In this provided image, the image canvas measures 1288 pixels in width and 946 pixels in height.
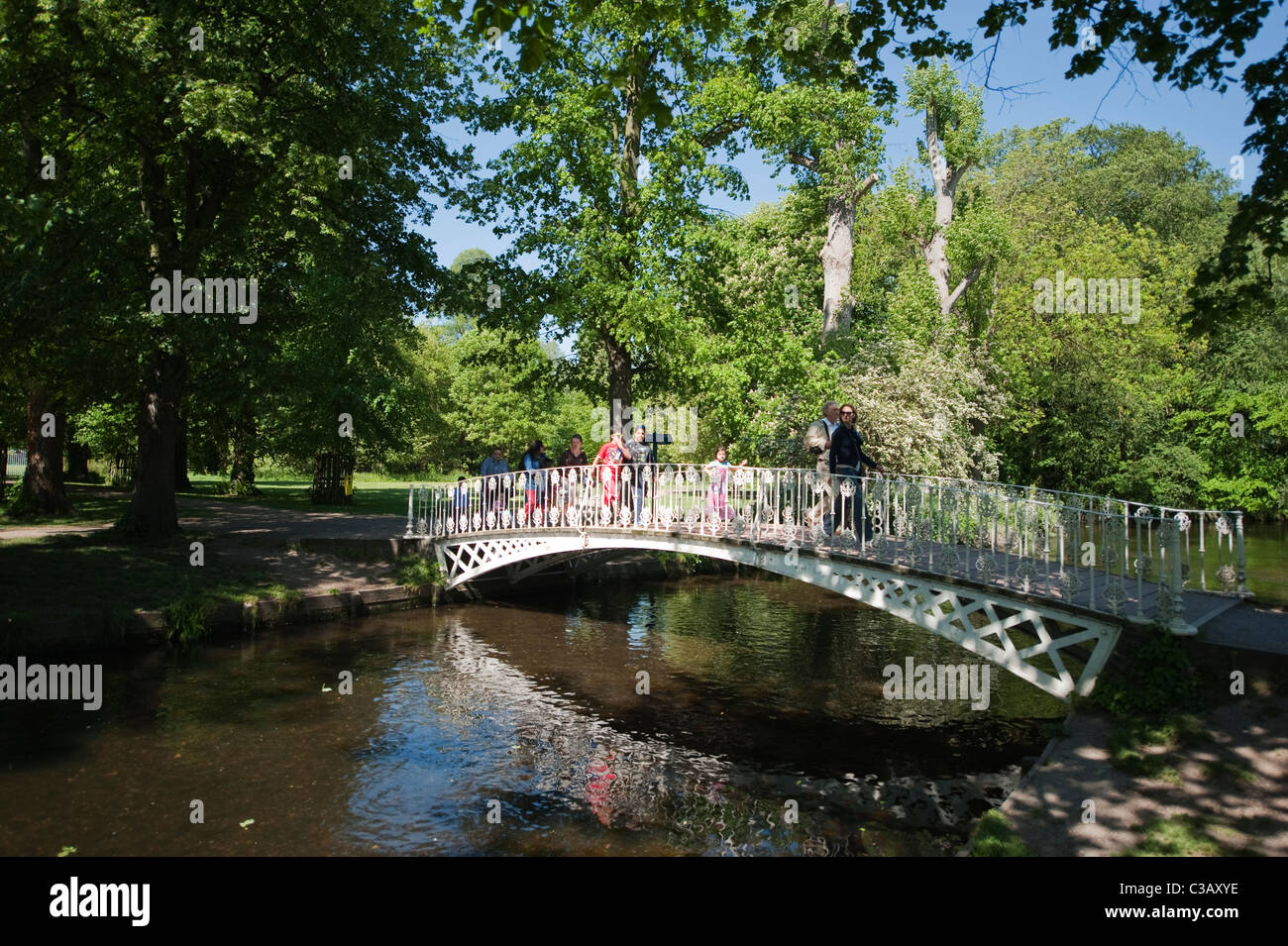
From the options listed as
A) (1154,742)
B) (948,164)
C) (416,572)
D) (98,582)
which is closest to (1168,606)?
(1154,742)

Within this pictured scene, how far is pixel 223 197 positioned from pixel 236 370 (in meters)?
4.27

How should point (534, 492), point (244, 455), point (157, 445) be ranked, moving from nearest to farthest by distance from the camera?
point (534, 492) → point (157, 445) → point (244, 455)

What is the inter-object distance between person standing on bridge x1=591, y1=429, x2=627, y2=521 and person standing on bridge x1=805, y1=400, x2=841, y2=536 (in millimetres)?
4083

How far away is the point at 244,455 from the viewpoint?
1283 inches

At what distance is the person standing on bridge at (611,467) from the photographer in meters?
15.8

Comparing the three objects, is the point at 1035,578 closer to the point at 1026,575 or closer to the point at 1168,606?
the point at 1026,575

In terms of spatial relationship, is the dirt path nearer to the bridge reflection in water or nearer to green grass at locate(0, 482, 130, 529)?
the bridge reflection in water

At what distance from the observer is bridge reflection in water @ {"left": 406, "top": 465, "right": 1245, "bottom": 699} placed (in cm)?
939

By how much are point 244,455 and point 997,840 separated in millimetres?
31680

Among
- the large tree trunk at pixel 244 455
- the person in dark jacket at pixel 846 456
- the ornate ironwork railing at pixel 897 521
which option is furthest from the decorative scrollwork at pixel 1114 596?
the large tree trunk at pixel 244 455
